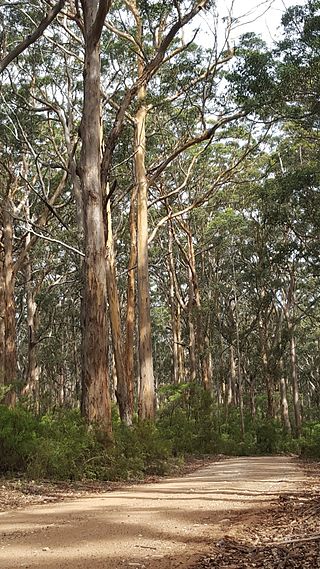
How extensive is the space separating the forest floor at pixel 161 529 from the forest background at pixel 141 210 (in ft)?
7.07

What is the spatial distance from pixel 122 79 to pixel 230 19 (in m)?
4.07

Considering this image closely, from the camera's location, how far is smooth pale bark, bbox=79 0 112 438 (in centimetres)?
925

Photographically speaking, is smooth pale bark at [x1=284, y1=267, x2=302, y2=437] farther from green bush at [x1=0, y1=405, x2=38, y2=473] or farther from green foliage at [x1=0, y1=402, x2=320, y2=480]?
green bush at [x1=0, y1=405, x2=38, y2=473]

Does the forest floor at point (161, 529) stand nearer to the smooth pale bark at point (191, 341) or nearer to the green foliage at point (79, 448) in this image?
the green foliage at point (79, 448)

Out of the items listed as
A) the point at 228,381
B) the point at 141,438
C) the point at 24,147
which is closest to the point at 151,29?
the point at 24,147

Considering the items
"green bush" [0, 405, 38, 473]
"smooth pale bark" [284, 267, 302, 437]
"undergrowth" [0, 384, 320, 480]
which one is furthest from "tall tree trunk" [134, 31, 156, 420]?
"smooth pale bark" [284, 267, 302, 437]

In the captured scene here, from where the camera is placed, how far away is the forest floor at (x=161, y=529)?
332cm

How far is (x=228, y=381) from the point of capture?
110ft

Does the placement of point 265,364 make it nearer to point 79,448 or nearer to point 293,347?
point 293,347

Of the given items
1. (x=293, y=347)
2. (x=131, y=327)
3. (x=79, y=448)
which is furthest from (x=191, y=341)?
(x=79, y=448)

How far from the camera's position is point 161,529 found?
434cm

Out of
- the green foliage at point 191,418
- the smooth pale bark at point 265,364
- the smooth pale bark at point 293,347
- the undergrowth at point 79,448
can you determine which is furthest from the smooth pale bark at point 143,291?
the smooth pale bark at point 265,364

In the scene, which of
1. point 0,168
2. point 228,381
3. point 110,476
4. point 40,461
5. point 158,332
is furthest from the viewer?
point 158,332

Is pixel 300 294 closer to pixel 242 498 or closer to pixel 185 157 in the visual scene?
pixel 185 157
